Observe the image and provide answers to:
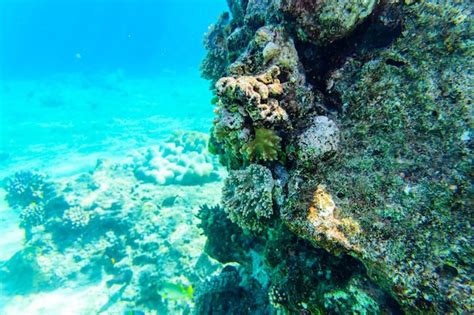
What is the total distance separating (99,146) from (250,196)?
656 inches

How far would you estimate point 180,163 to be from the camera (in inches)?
481

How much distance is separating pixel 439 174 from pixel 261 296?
2.72m

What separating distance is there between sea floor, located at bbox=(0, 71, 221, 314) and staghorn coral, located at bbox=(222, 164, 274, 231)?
4618 millimetres

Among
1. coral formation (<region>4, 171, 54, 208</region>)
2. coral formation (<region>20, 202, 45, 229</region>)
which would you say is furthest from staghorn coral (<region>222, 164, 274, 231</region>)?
coral formation (<region>4, 171, 54, 208</region>)

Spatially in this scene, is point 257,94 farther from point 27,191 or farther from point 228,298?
point 27,191

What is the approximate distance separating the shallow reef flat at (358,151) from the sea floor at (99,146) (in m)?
5.09

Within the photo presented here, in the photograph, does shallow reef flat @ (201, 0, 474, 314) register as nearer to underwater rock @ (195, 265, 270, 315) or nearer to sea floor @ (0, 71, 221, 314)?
underwater rock @ (195, 265, 270, 315)

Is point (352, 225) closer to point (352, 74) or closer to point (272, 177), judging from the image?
point (272, 177)

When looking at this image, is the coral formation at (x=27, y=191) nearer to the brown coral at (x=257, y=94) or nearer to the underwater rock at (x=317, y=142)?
the brown coral at (x=257, y=94)

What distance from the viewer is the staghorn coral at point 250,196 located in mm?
2734

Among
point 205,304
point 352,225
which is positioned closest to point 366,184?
point 352,225

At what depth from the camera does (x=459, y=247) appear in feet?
6.13

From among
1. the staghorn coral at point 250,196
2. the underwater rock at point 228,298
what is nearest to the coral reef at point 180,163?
the underwater rock at point 228,298

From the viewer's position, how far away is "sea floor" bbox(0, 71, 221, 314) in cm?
736
